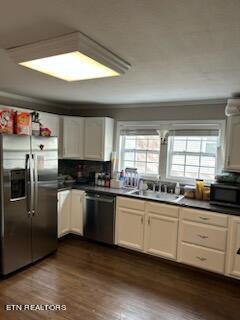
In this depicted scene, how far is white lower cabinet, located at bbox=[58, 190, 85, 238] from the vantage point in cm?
371

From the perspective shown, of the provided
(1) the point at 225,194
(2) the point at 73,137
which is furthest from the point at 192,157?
(2) the point at 73,137

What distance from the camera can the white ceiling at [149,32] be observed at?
3.83ft

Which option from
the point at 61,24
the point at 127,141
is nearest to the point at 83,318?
the point at 61,24

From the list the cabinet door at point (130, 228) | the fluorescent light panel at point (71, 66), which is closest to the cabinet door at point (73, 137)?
the cabinet door at point (130, 228)

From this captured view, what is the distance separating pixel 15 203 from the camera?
2.73m

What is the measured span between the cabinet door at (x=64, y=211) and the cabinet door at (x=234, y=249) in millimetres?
2437

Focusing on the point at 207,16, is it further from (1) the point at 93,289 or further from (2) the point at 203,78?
(1) the point at 93,289

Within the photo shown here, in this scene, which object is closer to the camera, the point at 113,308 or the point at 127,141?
the point at 113,308

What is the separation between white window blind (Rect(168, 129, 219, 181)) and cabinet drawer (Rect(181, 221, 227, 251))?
0.90m

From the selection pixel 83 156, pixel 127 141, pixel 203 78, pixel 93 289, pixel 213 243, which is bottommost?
pixel 93 289

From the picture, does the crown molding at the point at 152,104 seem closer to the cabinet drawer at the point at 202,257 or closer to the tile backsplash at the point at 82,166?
the tile backsplash at the point at 82,166

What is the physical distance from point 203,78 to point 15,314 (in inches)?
115

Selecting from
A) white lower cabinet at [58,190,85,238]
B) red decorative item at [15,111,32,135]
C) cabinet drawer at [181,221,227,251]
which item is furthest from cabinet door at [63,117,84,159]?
cabinet drawer at [181,221,227,251]

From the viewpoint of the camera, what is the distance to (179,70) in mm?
2096
